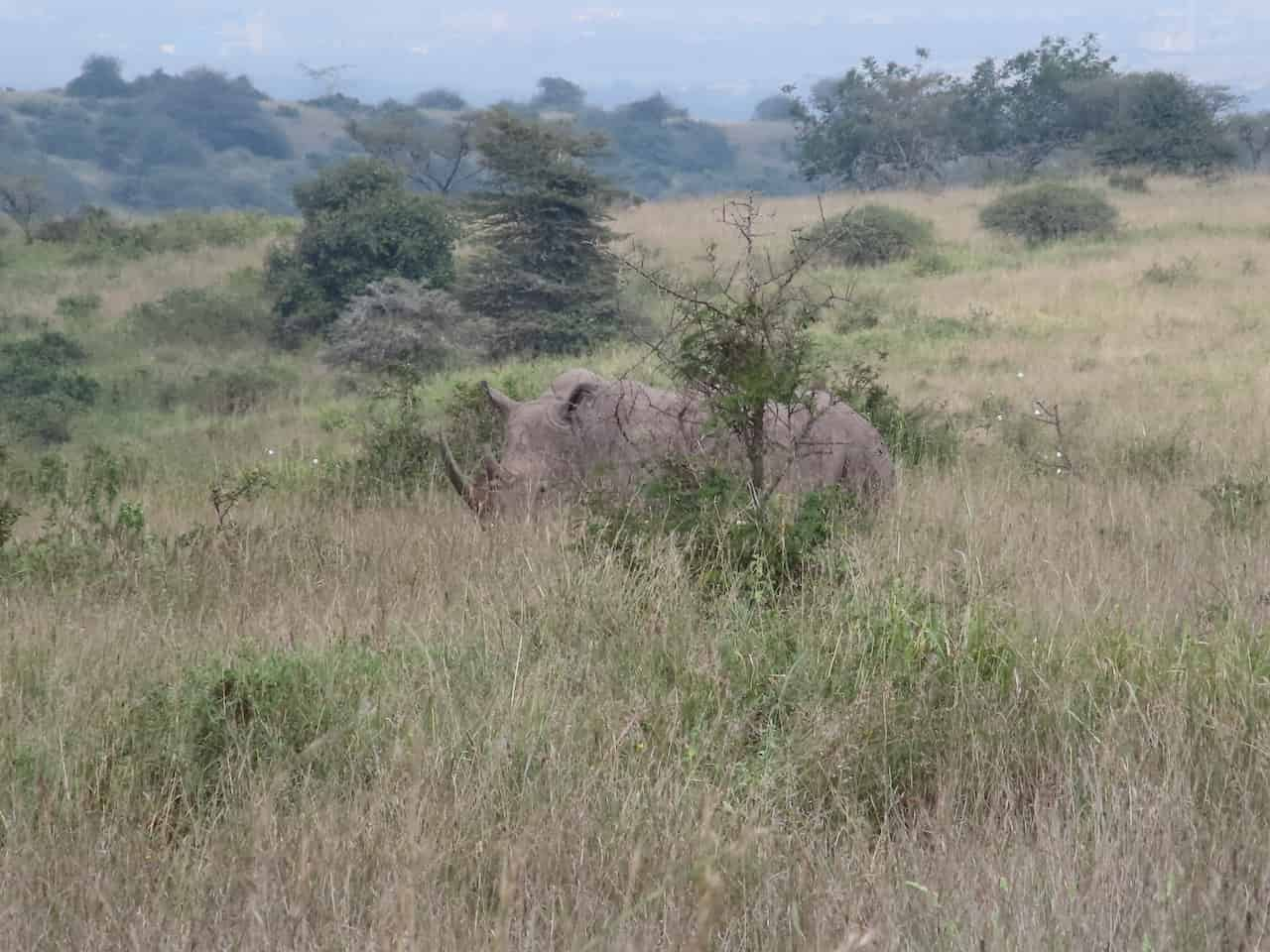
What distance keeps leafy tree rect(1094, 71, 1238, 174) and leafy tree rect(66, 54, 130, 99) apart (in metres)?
55.7

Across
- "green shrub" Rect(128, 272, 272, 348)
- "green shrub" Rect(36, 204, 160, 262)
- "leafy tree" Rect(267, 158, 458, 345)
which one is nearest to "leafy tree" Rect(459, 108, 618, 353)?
"leafy tree" Rect(267, 158, 458, 345)

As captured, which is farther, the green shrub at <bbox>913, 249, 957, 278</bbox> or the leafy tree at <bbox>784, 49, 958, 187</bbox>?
the leafy tree at <bbox>784, 49, 958, 187</bbox>

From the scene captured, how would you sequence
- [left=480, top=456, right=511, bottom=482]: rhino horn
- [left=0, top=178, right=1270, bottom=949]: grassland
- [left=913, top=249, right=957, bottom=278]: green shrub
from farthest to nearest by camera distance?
[left=913, top=249, right=957, bottom=278]: green shrub
[left=480, top=456, right=511, bottom=482]: rhino horn
[left=0, top=178, right=1270, bottom=949]: grassland

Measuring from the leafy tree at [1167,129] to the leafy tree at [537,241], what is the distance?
20.8 metres

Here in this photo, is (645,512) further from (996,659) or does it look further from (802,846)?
(802,846)

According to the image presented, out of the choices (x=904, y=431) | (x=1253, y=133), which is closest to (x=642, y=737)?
(x=904, y=431)

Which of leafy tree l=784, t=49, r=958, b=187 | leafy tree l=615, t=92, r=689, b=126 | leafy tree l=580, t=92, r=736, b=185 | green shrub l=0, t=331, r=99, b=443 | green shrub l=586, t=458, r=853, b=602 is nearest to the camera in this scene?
green shrub l=586, t=458, r=853, b=602

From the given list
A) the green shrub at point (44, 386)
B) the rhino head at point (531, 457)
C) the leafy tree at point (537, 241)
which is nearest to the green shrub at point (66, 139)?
the green shrub at point (44, 386)

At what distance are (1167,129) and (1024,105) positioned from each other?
951 cm

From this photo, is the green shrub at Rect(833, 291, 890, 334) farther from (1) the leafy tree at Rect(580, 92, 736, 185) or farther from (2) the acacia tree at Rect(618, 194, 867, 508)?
(1) the leafy tree at Rect(580, 92, 736, 185)

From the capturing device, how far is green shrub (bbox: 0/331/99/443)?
17.0 metres

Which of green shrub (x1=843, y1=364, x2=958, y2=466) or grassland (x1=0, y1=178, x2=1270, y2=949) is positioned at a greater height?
grassland (x1=0, y1=178, x2=1270, y2=949)

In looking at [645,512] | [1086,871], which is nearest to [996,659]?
[1086,871]

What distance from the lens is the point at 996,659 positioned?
12.4ft
